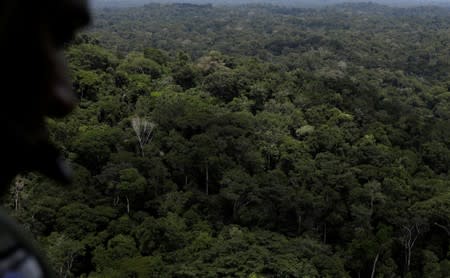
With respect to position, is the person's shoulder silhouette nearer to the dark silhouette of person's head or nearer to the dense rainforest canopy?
the dark silhouette of person's head

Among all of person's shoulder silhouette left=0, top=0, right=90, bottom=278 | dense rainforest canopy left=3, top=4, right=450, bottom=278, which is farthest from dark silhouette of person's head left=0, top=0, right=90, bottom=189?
dense rainforest canopy left=3, top=4, right=450, bottom=278

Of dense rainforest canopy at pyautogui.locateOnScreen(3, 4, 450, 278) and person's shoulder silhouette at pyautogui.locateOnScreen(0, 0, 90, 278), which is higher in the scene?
person's shoulder silhouette at pyautogui.locateOnScreen(0, 0, 90, 278)

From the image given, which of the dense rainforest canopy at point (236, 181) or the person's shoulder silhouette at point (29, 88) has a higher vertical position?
the person's shoulder silhouette at point (29, 88)

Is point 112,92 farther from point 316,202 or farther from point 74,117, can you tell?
point 316,202

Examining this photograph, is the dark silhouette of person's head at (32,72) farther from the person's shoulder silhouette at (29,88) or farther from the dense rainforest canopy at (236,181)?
the dense rainforest canopy at (236,181)

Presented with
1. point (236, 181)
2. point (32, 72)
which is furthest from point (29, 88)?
point (236, 181)

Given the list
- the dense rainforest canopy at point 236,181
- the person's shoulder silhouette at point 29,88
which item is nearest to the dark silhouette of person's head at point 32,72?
the person's shoulder silhouette at point 29,88
